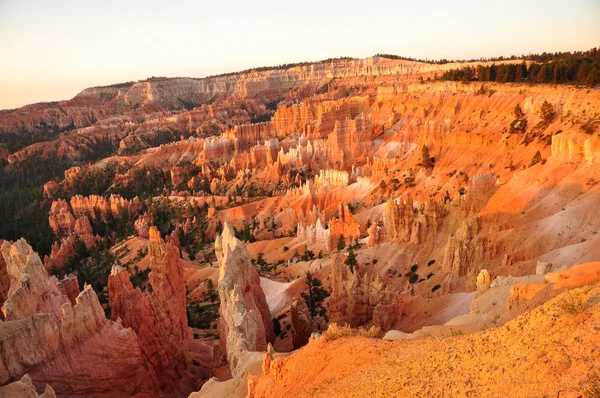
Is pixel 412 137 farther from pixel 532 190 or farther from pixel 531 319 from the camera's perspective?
pixel 531 319

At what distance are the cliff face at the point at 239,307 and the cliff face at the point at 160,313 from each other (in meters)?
3.22

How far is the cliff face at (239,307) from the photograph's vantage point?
1762cm

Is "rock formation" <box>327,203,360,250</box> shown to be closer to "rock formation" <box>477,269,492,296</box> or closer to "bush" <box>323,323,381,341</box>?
"rock formation" <box>477,269,492,296</box>

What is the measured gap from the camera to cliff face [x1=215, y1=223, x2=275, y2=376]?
17625mm

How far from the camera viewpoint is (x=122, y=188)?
92.1 meters

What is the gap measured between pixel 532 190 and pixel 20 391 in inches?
1198

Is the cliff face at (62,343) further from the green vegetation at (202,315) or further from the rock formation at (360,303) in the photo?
the green vegetation at (202,315)

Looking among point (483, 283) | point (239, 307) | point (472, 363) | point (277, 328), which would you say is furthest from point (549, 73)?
point (472, 363)

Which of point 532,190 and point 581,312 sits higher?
point 581,312

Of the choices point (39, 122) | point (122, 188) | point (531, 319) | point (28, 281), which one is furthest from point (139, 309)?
point (39, 122)

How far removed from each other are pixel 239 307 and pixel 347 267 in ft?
33.3

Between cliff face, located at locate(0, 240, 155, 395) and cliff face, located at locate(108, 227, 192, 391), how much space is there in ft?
6.92

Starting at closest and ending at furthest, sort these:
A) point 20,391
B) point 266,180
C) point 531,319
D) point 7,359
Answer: point 531,319 → point 20,391 → point 7,359 → point 266,180

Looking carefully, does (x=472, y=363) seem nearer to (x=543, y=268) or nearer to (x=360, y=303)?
(x=543, y=268)
